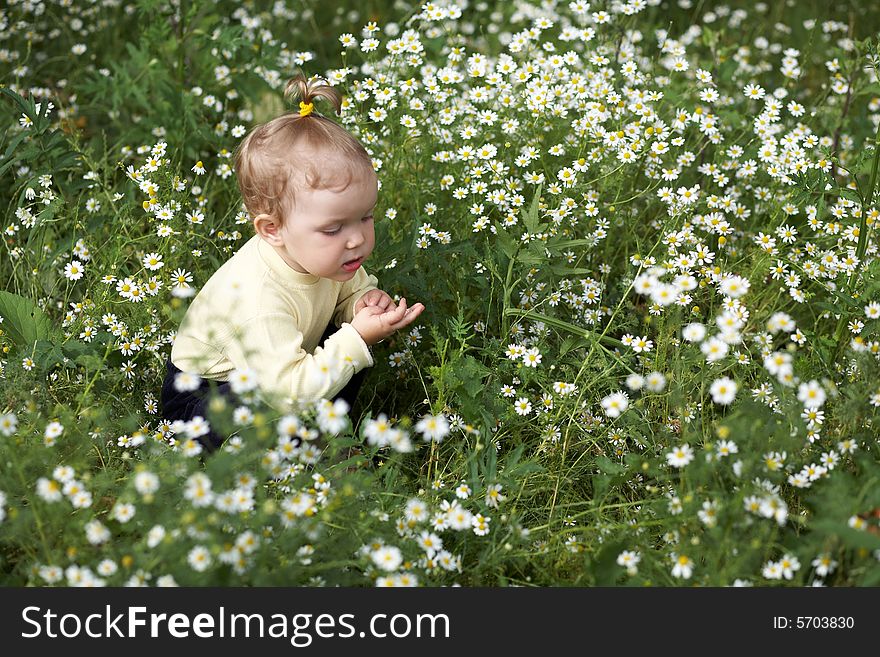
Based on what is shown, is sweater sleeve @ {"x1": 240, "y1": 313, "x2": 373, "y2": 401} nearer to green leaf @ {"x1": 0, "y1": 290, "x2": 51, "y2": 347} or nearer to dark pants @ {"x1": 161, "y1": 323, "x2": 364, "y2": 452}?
dark pants @ {"x1": 161, "y1": 323, "x2": 364, "y2": 452}

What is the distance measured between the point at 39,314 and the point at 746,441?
7.05ft

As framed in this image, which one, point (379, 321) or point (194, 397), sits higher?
point (379, 321)

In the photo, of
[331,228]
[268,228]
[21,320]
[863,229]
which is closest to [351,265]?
[331,228]

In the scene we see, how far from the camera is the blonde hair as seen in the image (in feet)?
8.49

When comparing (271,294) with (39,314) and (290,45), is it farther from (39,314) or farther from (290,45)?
(290,45)

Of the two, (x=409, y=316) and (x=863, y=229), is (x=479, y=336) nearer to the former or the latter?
(x=409, y=316)

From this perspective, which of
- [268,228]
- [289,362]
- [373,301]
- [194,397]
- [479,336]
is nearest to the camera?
[289,362]

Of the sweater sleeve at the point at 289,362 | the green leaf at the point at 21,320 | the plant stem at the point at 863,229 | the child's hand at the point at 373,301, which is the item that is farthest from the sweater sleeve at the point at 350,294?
the plant stem at the point at 863,229

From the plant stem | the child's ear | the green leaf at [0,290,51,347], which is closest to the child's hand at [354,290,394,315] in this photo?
the child's ear

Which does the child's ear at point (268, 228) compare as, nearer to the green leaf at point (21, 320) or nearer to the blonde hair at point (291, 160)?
the blonde hair at point (291, 160)

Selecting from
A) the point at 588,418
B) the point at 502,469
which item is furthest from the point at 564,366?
the point at 502,469

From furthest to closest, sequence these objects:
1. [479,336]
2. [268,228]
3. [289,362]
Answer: [479,336]
[268,228]
[289,362]

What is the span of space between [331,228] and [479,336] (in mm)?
835

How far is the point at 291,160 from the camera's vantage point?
2.60 meters
